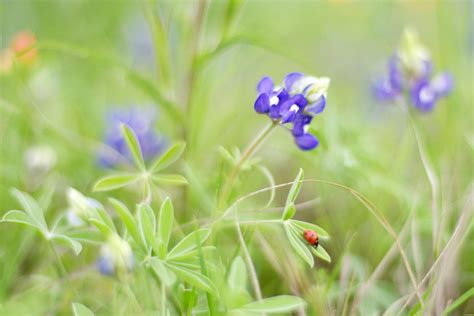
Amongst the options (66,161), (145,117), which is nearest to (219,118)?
(145,117)

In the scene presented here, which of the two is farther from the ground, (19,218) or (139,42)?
(139,42)

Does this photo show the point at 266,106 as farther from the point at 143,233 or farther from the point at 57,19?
the point at 57,19

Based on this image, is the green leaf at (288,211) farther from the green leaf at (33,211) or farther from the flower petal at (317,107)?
the green leaf at (33,211)

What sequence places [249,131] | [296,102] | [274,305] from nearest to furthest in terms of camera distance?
[274,305] < [296,102] < [249,131]

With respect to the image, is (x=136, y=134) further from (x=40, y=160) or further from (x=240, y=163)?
(x=240, y=163)

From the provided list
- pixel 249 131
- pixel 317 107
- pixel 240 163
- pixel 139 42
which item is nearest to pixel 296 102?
pixel 317 107

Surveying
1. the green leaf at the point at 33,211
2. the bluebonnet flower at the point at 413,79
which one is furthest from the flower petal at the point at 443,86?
the green leaf at the point at 33,211
